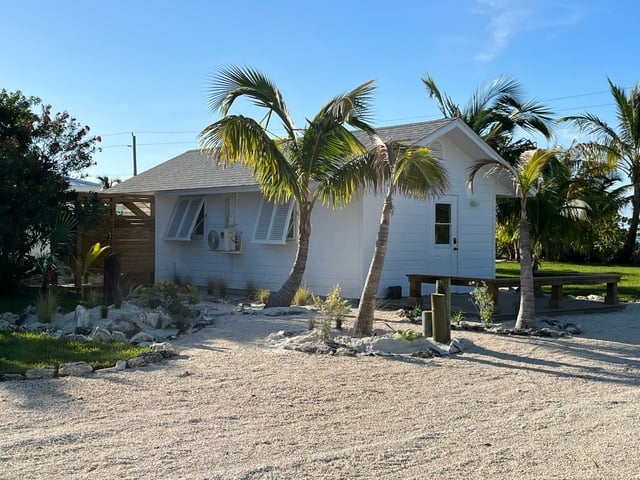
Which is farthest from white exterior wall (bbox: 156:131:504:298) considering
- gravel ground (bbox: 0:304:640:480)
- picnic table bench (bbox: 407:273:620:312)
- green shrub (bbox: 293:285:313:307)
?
gravel ground (bbox: 0:304:640:480)

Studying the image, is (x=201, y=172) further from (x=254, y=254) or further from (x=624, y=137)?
(x=624, y=137)

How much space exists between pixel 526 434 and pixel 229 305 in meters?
9.89

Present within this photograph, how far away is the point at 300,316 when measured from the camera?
41.2 feet

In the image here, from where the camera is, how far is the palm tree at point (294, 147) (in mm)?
12234

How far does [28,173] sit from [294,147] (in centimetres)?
570

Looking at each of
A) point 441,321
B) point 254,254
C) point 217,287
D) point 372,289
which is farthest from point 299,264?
point 441,321

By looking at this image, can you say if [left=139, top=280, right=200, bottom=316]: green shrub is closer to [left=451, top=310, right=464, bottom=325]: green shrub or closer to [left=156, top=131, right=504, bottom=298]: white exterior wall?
[left=156, top=131, right=504, bottom=298]: white exterior wall

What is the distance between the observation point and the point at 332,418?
19.7 ft

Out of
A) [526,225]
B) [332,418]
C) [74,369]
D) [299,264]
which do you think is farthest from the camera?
[299,264]

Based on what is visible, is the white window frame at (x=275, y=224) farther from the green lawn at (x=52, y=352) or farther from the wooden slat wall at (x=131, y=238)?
the green lawn at (x=52, y=352)

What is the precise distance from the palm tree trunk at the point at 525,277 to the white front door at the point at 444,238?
5.17 m

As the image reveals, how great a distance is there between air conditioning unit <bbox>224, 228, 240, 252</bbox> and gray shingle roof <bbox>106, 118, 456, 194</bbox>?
1125 mm

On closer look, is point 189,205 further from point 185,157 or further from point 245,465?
point 245,465

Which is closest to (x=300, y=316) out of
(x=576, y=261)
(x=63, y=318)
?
(x=63, y=318)
